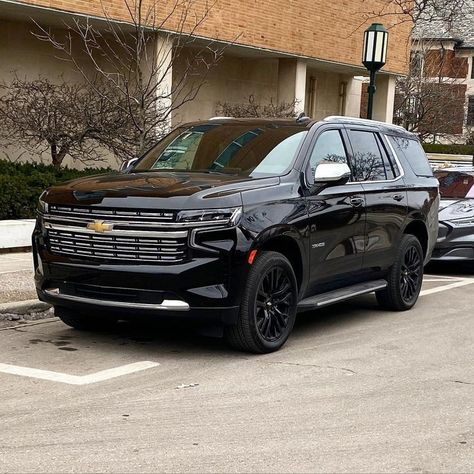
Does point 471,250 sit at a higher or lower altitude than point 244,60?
lower

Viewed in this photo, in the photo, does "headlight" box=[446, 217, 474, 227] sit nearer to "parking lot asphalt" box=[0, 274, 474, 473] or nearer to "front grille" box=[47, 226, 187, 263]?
"parking lot asphalt" box=[0, 274, 474, 473]

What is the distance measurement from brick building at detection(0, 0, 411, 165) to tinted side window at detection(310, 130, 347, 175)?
7822 millimetres

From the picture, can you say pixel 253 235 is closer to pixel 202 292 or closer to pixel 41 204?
pixel 202 292

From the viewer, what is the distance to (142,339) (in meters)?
7.72

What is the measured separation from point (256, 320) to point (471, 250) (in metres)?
6.47

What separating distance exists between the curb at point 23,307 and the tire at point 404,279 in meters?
3.56

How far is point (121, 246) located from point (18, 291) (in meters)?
2.90

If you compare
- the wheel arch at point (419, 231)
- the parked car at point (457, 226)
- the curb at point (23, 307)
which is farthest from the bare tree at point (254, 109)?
the curb at point (23, 307)

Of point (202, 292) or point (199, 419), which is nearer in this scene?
point (199, 419)

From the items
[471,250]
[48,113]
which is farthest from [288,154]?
[48,113]

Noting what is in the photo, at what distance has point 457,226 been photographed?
41.6ft

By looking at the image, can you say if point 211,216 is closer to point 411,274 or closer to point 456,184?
point 411,274

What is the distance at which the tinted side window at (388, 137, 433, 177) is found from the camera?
9.64 m

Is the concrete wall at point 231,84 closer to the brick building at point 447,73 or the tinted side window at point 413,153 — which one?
the tinted side window at point 413,153
